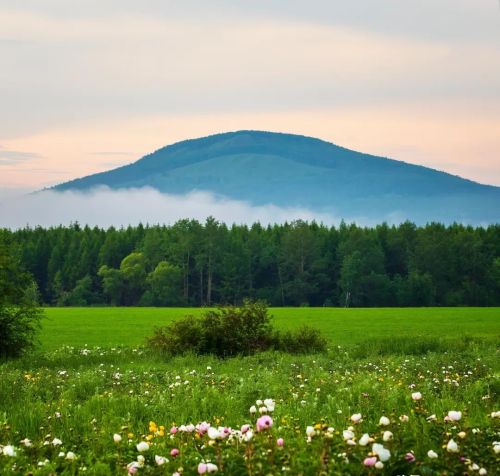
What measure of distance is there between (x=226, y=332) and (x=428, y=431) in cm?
2014

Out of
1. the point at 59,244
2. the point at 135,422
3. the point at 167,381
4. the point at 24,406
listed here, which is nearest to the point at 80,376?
the point at 167,381

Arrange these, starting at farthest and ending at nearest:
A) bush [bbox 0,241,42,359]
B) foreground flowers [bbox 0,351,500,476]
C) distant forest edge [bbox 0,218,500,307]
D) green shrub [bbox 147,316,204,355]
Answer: distant forest edge [bbox 0,218,500,307], green shrub [bbox 147,316,204,355], bush [bbox 0,241,42,359], foreground flowers [bbox 0,351,500,476]

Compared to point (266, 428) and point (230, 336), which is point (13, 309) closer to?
point (230, 336)

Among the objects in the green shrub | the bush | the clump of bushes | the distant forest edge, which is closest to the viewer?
the bush

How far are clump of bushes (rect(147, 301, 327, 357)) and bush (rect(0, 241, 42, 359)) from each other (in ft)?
15.9

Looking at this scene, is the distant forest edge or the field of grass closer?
the field of grass

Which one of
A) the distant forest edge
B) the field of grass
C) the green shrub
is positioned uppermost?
the field of grass

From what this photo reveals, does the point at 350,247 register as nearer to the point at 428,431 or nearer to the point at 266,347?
the point at 266,347

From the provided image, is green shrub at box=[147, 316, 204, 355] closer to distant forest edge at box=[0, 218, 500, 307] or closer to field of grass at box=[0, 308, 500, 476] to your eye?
field of grass at box=[0, 308, 500, 476]

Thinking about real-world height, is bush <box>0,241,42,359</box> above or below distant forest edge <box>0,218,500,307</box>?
above

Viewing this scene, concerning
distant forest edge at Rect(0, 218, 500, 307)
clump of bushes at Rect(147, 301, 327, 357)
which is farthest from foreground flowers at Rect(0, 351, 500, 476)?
distant forest edge at Rect(0, 218, 500, 307)

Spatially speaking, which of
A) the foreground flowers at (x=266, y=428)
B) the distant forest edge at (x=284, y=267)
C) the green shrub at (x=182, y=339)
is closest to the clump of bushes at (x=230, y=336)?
the green shrub at (x=182, y=339)

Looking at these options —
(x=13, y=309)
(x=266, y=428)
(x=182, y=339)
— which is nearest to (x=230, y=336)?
(x=182, y=339)

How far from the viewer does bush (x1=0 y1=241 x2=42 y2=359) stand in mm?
26156
